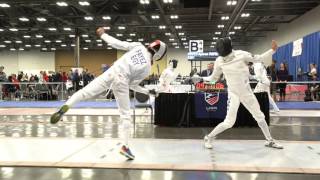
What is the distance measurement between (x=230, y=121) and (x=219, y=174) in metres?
1.72

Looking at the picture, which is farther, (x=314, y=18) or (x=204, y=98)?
(x=314, y=18)

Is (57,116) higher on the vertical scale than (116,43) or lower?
lower

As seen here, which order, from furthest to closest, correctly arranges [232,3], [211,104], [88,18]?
[88,18] → [232,3] → [211,104]

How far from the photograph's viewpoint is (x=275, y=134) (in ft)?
26.4

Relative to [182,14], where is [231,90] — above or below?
below

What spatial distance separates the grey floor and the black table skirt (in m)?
0.39

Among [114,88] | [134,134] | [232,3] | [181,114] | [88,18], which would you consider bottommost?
[134,134]

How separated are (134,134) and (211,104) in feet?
7.27

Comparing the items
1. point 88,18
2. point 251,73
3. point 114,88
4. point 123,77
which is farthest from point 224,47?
point 88,18

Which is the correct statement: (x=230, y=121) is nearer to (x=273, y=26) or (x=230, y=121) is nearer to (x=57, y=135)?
(x=57, y=135)

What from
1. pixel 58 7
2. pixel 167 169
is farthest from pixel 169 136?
pixel 58 7

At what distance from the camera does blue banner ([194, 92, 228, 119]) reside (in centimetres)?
917

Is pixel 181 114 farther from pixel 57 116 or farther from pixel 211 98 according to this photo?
pixel 57 116

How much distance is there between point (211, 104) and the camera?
9.17 m
